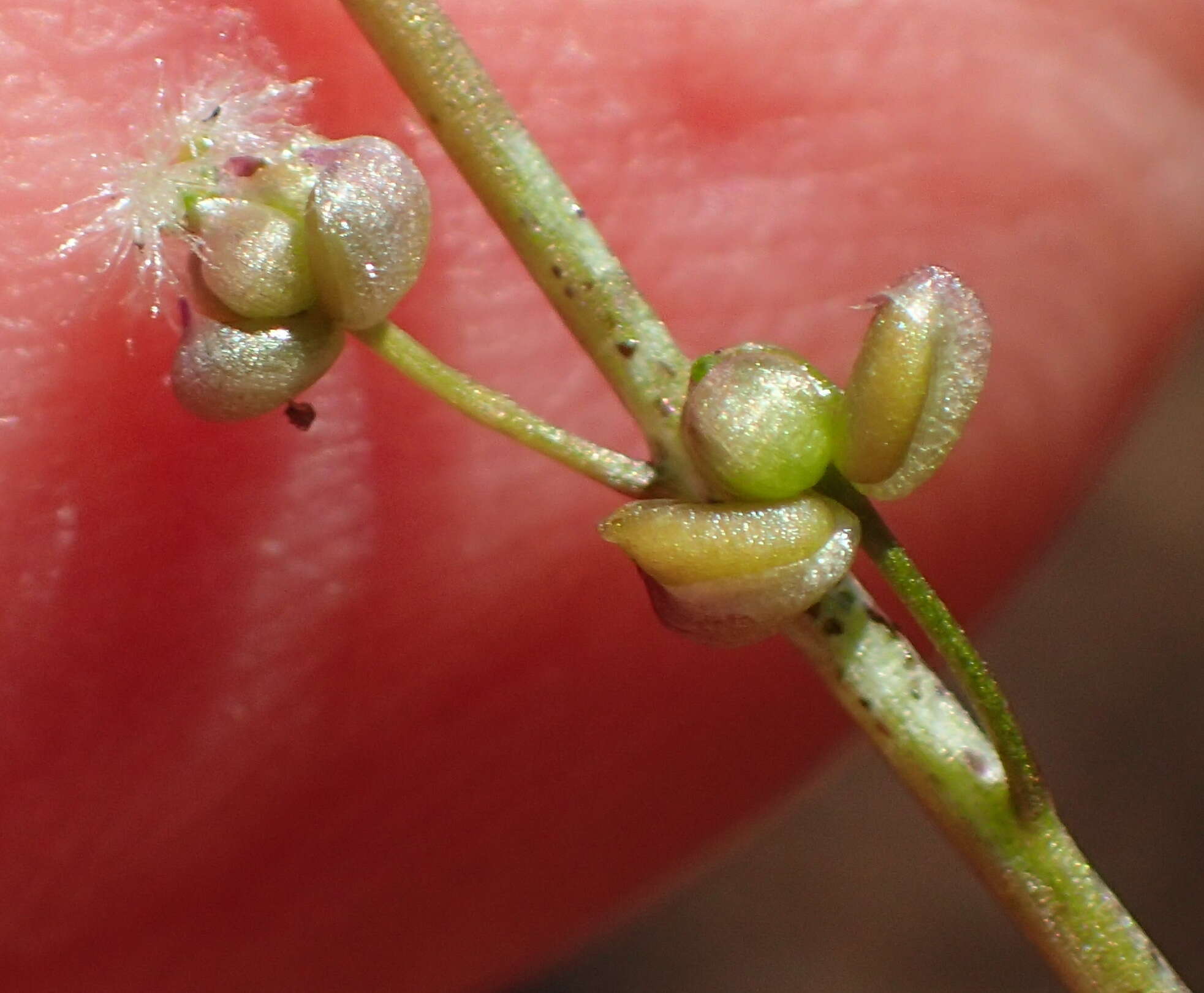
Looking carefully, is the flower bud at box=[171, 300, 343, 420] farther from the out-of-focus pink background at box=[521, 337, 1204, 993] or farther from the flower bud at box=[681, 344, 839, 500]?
the out-of-focus pink background at box=[521, 337, 1204, 993]

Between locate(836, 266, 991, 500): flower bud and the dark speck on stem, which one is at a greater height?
locate(836, 266, 991, 500): flower bud

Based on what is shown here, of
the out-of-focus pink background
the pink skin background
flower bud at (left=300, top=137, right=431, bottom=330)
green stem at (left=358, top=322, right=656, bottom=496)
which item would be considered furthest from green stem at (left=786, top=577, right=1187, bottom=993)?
the out-of-focus pink background

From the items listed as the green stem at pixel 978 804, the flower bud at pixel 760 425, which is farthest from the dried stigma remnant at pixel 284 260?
the green stem at pixel 978 804

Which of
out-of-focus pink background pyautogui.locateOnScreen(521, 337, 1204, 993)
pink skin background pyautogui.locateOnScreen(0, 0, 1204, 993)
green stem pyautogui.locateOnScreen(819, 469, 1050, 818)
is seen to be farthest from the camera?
out-of-focus pink background pyautogui.locateOnScreen(521, 337, 1204, 993)

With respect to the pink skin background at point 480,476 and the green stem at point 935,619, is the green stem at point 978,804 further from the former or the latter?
the pink skin background at point 480,476

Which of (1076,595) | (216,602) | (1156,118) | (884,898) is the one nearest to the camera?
(216,602)

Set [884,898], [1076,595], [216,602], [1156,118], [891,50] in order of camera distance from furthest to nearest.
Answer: [1076,595] → [884,898] → [1156,118] → [891,50] → [216,602]

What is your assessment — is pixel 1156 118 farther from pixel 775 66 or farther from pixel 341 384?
pixel 341 384

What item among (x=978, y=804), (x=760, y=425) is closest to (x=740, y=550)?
(x=760, y=425)

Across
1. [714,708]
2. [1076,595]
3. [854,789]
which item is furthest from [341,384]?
[1076,595]
